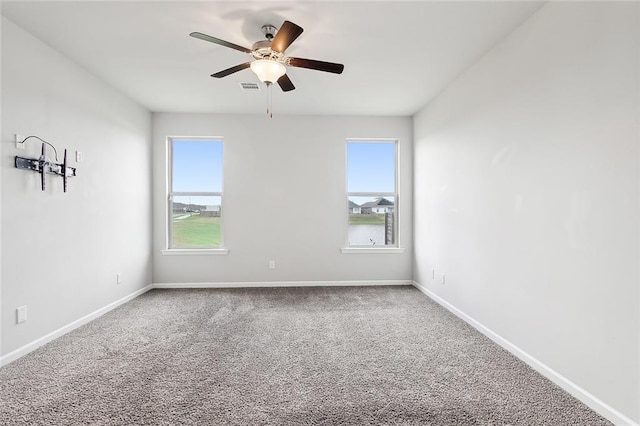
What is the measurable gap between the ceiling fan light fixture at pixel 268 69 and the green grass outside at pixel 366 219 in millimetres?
2672

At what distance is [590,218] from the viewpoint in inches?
70.0

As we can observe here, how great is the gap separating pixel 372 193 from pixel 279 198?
1464mm

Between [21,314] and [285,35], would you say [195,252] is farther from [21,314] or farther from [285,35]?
[285,35]

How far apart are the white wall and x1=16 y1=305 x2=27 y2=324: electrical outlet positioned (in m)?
2.00

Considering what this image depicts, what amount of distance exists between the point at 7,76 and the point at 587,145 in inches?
164

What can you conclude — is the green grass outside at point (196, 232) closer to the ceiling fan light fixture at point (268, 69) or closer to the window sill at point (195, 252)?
the window sill at point (195, 252)

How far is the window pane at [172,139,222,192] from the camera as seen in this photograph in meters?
4.54

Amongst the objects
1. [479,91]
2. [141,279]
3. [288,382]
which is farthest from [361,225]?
[141,279]

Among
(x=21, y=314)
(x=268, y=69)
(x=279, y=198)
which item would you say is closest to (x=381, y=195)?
(x=279, y=198)

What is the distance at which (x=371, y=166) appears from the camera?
4.69m

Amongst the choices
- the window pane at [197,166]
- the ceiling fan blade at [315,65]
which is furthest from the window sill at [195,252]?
the ceiling fan blade at [315,65]

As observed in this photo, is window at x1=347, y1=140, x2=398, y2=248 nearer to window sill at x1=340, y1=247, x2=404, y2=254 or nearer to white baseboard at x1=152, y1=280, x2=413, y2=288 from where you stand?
window sill at x1=340, y1=247, x2=404, y2=254

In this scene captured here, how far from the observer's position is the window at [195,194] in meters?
4.53

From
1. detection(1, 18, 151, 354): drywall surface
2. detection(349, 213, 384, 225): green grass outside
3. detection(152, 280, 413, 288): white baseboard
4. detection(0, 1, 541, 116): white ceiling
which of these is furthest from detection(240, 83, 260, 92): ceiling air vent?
detection(152, 280, 413, 288): white baseboard
